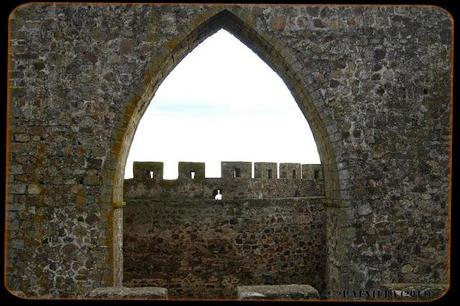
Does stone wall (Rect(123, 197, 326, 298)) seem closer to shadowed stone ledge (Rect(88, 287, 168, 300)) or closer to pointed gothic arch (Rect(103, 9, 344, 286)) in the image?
pointed gothic arch (Rect(103, 9, 344, 286))

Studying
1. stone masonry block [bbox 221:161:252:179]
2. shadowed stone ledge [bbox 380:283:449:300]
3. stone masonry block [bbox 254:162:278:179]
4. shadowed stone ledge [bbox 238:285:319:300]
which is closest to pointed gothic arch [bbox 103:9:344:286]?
shadowed stone ledge [bbox 380:283:449:300]

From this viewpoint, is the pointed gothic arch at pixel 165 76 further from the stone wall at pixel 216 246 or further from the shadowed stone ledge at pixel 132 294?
the stone wall at pixel 216 246

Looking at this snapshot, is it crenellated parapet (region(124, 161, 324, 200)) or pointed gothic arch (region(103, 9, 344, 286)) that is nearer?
pointed gothic arch (region(103, 9, 344, 286))

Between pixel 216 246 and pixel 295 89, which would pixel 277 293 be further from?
pixel 216 246

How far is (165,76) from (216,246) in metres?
6.73

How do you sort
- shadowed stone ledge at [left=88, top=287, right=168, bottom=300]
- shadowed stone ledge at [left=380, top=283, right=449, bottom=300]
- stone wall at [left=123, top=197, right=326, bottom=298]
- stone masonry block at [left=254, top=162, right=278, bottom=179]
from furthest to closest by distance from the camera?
stone masonry block at [left=254, top=162, right=278, bottom=179], stone wall at [left=123, top=197, right=326, bottom=298], shadowed stone ledge at [left=380, top=283, right=449, bottom=300], shadowed stone ledge at [left=88, top=287, right=168, bottom=300]

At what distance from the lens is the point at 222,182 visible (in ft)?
43.2

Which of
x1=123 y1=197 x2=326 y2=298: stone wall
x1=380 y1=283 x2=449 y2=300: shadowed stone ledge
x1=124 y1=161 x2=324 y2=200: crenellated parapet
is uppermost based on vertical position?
x1=124 y1=161 x2=324 y2=200: crenellated parapet

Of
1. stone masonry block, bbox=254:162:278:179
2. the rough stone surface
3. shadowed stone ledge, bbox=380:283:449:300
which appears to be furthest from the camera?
stone masonry block, bbox=254:162:278:179

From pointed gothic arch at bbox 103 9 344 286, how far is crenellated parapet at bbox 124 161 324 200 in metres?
5.36

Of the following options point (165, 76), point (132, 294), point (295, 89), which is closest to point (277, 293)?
point (132, 294)

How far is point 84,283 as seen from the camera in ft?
21.7

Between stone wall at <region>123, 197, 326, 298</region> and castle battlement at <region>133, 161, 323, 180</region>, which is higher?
castle battlement at <region>133, 161, 323, 180</region>

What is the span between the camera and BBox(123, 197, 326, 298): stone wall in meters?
12.6
